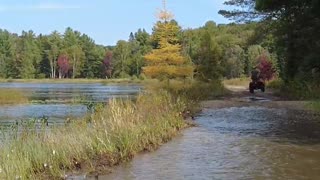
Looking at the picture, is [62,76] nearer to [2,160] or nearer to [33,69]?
[33,69]

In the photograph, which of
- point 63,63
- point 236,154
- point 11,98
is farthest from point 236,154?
point 63,63

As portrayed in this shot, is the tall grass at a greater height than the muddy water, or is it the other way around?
the tall grass

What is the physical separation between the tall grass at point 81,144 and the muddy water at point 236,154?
0.42 metres

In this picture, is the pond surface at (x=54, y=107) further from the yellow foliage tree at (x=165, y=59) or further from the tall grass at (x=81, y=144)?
the tall grass at (x=81, y=144)

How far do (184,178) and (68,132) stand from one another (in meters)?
3.74

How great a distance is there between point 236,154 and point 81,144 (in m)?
3.43

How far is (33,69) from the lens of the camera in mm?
126750

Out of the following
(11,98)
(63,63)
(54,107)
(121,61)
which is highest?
(121,61)

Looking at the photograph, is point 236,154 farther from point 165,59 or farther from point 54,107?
point 165,59

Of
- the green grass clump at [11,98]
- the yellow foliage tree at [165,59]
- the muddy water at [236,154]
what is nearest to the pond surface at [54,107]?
the green grass clump at [11,98]

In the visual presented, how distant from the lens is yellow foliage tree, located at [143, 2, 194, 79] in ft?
137

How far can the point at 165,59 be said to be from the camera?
42.5 m

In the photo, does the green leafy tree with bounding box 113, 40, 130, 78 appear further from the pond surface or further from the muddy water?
the muddy water

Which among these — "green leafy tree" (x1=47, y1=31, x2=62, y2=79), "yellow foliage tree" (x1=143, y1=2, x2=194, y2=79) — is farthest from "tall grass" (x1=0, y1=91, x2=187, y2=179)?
"green leafy tree" (x1=47, y1=31, x2=62, y2=79)
